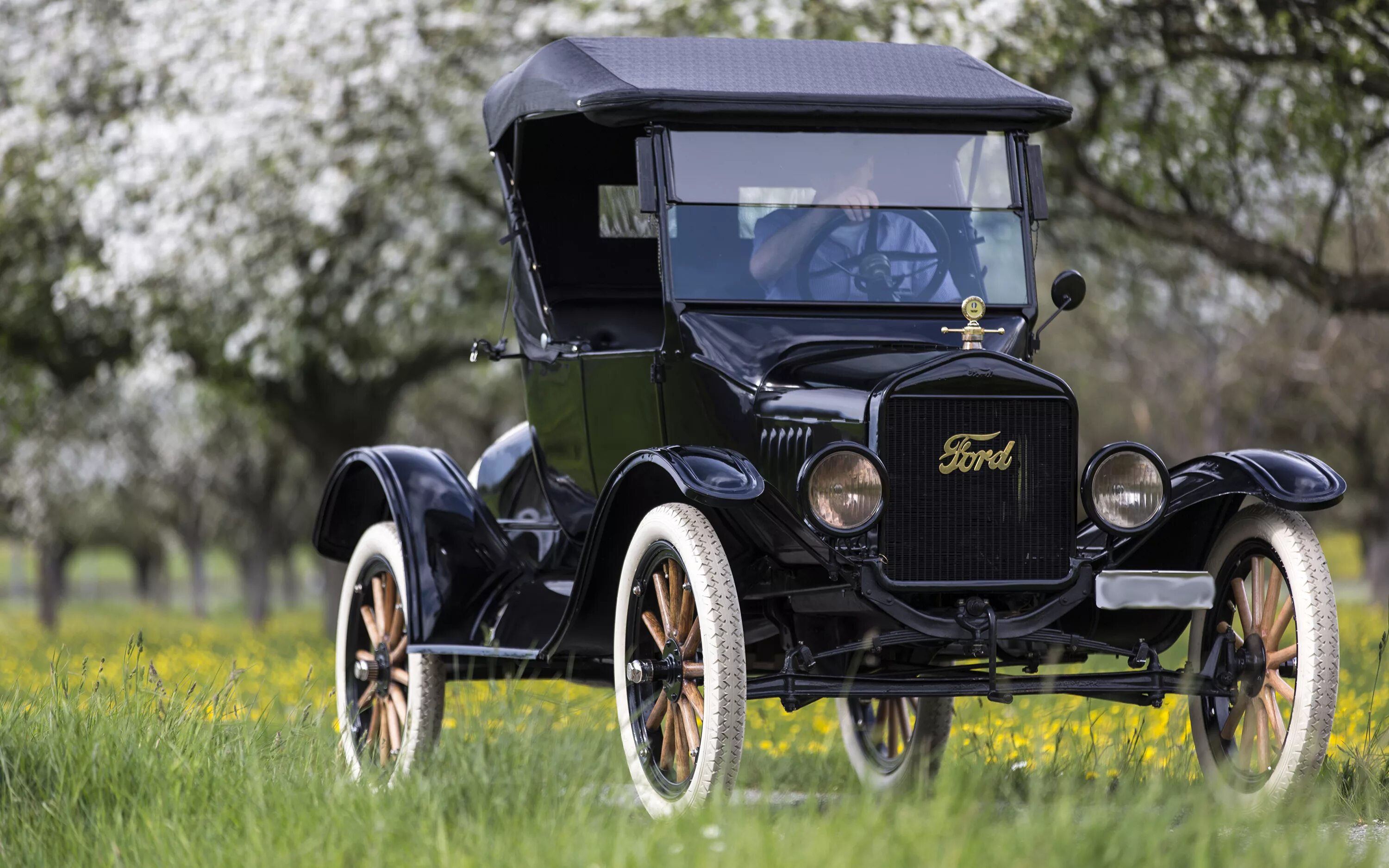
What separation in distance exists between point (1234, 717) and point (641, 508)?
191cm

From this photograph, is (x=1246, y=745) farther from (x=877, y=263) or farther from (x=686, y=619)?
(x=877, y=263)

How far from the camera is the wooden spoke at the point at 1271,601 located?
473 cm

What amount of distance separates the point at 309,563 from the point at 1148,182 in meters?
65.7

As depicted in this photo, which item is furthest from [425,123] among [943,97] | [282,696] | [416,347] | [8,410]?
[943,97]

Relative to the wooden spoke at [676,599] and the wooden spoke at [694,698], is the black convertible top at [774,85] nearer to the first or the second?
the wooden spoke at [676,599]

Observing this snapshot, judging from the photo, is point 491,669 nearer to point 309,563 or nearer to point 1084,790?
point 1084,790

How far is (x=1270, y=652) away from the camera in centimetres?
476

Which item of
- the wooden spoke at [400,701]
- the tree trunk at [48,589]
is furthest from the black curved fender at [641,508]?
the tree trunk at [48,589]

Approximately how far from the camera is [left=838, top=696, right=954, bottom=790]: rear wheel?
19.9 feet

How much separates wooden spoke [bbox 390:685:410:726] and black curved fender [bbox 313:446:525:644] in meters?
0.50

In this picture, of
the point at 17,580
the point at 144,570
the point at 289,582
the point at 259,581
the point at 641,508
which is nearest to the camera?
the point at 641,508

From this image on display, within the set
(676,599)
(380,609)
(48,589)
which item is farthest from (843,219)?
(48,589)

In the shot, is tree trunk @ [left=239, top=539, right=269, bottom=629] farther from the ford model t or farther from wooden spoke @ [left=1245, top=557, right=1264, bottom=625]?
wooden spoke @ [left=1245, top=557, right=1264, bottom=625]

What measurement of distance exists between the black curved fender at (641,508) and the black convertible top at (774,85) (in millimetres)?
1189
